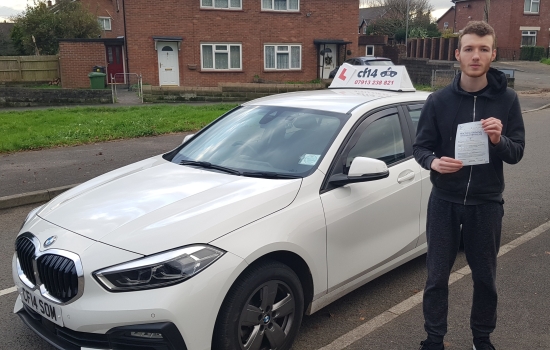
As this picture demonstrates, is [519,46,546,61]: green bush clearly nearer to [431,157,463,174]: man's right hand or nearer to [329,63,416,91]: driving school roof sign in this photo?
[329,63,416,91]: driving school roof sign

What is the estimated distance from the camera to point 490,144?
295cm

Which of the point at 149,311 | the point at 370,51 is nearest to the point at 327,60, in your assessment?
the point at 370,51

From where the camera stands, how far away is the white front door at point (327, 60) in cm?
2844

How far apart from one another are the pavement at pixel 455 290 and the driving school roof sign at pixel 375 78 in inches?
72.2

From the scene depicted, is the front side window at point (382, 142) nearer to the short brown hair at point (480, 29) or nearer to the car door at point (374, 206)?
the car door at point (374, 206)

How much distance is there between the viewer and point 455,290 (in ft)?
14.5

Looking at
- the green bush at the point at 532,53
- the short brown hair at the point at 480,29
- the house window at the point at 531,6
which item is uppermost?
the house window at the point at 531,6

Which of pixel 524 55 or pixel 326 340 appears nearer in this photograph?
pixel 326 340

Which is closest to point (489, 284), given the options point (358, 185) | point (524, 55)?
point (358, 185)

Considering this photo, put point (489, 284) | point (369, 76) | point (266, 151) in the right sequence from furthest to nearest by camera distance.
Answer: point (369, 76), point (266, 151), point (489, 284)

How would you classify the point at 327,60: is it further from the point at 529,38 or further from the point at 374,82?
the point at 529,38

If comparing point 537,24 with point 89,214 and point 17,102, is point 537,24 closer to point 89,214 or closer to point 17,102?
point 17,102

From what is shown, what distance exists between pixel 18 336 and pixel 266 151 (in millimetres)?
2163

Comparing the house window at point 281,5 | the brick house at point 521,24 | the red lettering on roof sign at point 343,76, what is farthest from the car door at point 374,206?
the brick house at point 521,24
